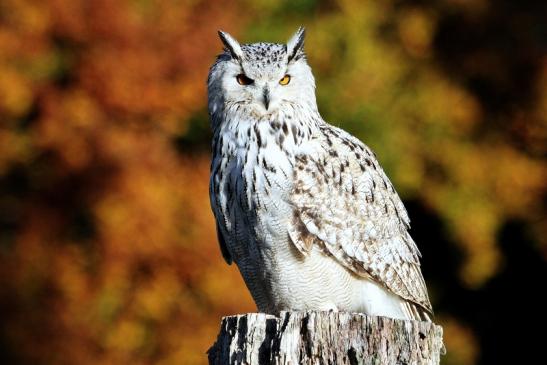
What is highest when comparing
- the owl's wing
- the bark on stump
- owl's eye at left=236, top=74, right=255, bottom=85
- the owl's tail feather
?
owl's eye at left=236, top=74, right=255, bottom=85

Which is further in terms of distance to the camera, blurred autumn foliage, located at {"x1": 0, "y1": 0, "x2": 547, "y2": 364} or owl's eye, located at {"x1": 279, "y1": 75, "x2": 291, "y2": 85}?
blurred autumn foliage, located at {"x1": 0, "y1": 0, "x2": 547, "y2": 364}

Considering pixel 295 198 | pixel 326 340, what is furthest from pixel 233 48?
pixel 326 340

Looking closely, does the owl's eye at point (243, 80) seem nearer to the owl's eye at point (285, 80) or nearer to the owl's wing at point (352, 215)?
the owl's eye at point (285, 80)

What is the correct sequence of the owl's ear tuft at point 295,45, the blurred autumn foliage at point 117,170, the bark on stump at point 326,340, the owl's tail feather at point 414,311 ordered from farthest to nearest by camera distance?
the blurred autumn foliage at point 117,170, the owl's tail feather at point 414,311, the owl's ear tuft at point 295,45, the bark on stump at point 326,340

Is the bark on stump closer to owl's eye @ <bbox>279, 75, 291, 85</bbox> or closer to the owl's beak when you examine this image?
the owl's beak

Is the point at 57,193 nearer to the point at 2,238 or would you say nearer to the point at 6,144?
the point at 6,144

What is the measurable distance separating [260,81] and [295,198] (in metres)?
0.60

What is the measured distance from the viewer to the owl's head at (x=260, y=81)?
492 cm

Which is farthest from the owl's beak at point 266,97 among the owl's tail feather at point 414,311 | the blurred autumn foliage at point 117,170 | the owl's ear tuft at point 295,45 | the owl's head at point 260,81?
the blurred autumn foliage at point 117,170

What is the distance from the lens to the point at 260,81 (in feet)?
16.1

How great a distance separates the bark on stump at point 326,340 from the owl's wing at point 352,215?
3.46ft

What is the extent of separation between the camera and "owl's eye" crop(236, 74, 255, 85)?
4.96 meters

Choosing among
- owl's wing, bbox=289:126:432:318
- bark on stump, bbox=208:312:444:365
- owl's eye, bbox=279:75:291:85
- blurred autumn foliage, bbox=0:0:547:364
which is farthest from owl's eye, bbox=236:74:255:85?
blurred autumn foliage, bbox=0:0:547:364

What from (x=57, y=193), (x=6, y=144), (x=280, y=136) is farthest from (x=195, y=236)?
(x=280, y=136)
